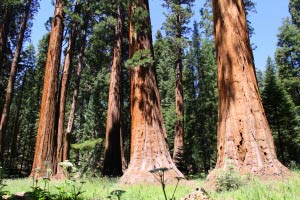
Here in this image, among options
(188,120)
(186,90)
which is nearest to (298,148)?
(188,120)

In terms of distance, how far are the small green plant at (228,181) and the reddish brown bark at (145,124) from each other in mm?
2258

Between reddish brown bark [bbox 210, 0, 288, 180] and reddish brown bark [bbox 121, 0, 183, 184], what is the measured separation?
1842mm

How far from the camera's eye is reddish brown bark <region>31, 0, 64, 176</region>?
10102 mm

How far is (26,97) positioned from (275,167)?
41.4m

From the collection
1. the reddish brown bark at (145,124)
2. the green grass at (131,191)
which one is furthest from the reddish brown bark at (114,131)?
the green grass at (131,191)

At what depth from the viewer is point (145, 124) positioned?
8.16m

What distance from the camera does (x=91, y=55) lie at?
22078mm

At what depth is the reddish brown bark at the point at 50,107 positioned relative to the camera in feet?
33.1

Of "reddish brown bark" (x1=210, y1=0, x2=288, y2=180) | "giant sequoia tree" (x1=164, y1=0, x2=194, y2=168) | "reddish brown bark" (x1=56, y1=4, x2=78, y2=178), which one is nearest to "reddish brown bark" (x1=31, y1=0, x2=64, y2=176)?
"reddish brown bark" (x1=56, y1=4, x2=78, y2=178)

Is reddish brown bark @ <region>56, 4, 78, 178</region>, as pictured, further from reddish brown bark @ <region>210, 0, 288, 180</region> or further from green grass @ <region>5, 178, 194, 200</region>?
reddish brown bark @ <region>210, 0, 288, 180</region>

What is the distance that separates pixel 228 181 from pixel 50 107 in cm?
771

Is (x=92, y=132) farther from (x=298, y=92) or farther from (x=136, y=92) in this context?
(x=136, y=92)

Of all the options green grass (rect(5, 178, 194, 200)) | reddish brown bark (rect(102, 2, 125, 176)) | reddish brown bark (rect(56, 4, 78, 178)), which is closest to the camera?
green grass (rect(5, 178, 194, 200))

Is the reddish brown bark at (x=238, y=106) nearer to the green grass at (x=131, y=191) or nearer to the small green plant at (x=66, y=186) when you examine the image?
the green grass at (x=131, y=191)
